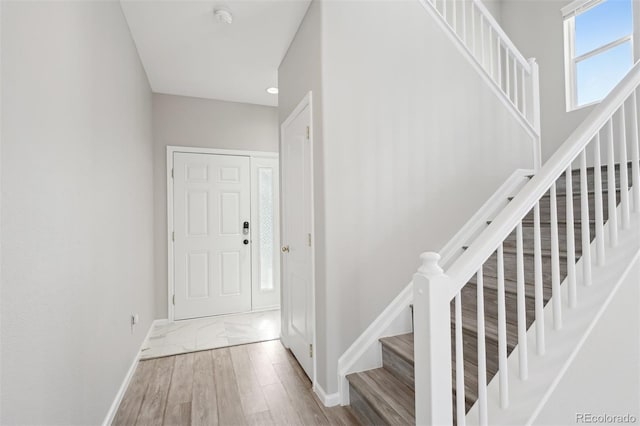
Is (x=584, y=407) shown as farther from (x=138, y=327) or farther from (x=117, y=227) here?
(x=138, y=327)

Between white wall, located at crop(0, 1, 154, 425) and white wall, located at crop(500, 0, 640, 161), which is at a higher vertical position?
white wall, located at crop(500, 0, 640, 161)

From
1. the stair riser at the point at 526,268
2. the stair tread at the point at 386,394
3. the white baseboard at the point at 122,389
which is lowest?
the white baseboard at the point at 122,389

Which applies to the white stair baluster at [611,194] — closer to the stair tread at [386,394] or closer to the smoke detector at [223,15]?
the stair tread at [386,394]

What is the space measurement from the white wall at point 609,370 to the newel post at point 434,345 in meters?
0.50

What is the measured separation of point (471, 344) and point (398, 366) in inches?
17.6

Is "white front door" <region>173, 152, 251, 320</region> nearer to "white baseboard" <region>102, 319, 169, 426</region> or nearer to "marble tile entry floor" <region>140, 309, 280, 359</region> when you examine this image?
"marble tile entry floor" <region>140, 309, 280, 359</region>

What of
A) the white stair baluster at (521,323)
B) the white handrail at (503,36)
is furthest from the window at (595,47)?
the white stair baluster at (521,323)

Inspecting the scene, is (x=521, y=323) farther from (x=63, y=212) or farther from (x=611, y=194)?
(x=63, y=212)

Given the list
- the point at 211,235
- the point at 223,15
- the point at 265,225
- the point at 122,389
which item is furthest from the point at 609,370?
the point at 211,235

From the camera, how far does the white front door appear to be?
3832 millimetres

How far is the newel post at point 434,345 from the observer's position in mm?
1087

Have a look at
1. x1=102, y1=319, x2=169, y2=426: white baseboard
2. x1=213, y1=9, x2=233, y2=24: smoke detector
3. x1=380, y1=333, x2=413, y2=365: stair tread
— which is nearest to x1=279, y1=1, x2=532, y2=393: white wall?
x1=380, y1=333, x2=413, y2=365: stair tread

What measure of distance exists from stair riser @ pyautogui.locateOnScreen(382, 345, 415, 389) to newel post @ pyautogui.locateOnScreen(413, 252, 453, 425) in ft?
2.43

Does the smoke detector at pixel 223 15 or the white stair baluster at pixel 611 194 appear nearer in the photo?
the white stair baluster at pixel 611 194
